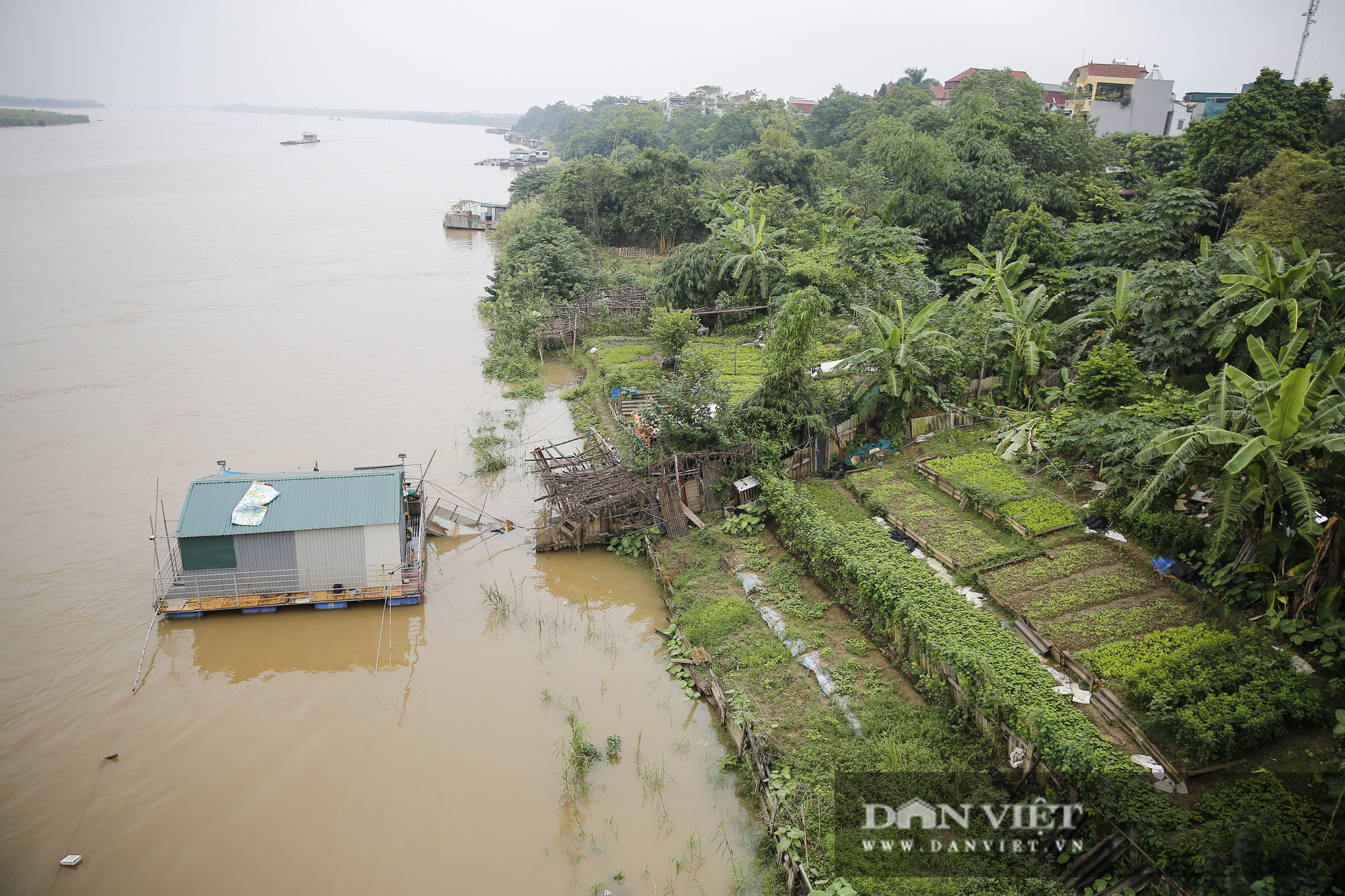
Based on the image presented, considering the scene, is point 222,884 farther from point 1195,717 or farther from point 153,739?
point 1195,717

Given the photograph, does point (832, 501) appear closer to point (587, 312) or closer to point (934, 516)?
point (934, 516)

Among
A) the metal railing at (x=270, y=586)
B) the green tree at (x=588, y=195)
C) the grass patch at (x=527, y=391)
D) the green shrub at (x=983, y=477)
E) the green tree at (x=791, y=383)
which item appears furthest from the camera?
the green tree at (x=588, y=195)

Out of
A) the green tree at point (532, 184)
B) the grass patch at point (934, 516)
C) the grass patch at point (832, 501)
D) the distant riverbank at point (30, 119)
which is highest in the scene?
the distant riverbank at point (30, 119)

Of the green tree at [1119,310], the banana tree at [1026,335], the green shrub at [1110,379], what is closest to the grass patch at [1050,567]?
the green shrub at [1110,379]

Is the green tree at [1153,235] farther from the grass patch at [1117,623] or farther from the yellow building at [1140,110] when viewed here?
the yellow building at [1140,110]

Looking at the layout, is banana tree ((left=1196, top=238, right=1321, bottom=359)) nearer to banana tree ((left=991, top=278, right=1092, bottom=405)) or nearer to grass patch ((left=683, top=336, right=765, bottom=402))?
banana tree ((left=991, top=278, right=1092, bottom=405))
